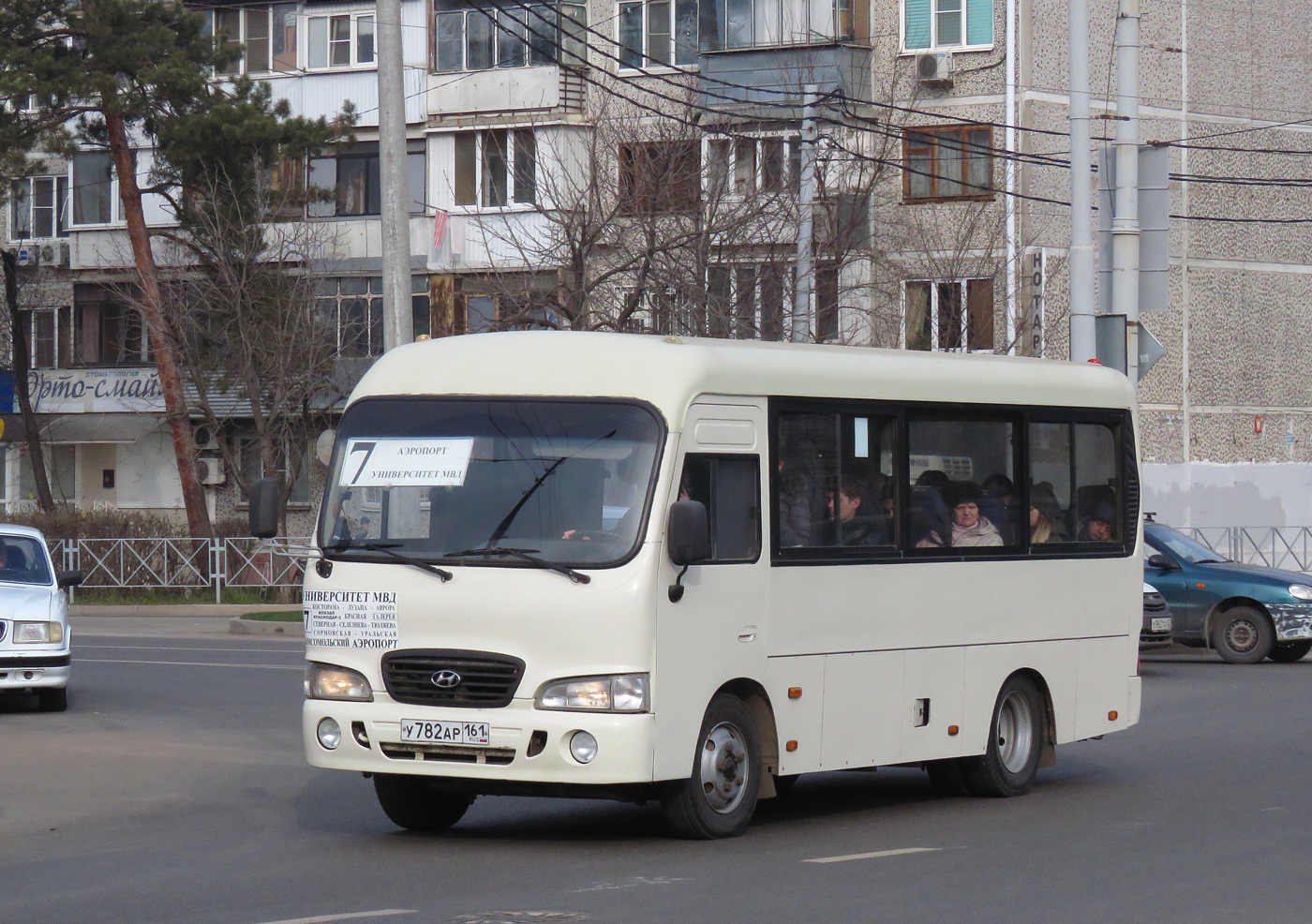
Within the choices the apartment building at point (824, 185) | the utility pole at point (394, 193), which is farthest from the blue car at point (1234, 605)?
the utility pole at point (394, 193)

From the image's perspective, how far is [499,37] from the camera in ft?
139

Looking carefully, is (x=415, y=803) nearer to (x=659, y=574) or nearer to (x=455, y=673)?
(x=455, y=673)

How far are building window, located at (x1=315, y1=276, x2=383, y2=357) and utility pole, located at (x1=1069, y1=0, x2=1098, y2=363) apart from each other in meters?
23.1

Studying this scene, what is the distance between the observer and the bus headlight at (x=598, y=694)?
9.23 metres

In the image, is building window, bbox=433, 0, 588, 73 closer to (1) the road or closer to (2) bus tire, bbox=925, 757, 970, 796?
(1) the road

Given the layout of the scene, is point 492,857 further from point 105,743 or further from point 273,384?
point 273,384

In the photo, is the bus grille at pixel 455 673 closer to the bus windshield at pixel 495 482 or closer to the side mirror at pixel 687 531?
the bus windshield at pixel 495 482

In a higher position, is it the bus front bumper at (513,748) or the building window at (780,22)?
the building window at (780,22)

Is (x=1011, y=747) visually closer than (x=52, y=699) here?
Yes

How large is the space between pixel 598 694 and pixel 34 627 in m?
9.46

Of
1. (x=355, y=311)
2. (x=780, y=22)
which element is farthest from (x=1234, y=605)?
(x=355, y=311)

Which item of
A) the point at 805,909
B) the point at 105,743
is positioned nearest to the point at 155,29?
the point at 105,743

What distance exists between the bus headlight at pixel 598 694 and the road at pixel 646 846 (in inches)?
28.2

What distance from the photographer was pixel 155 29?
125ft
